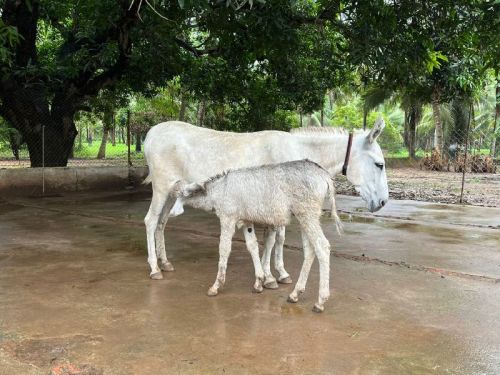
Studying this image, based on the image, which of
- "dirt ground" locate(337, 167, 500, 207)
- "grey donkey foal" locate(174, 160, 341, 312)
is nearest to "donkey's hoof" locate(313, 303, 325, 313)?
"grey donkey foal" locate(174, 160, 341, 312)

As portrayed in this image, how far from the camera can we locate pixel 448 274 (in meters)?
5.25

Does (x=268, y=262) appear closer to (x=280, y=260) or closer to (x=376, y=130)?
(x=280, y=260)

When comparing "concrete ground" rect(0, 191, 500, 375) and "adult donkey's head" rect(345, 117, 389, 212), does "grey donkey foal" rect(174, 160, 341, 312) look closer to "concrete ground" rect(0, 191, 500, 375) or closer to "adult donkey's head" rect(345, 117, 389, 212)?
"concrete ground" rect(0, 191, 500, 375)

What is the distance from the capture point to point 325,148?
500 cm

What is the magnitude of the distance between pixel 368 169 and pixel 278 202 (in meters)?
1.18

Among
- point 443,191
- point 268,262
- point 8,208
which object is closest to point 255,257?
point 268,262

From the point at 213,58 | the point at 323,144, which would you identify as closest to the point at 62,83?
the point at 213,58

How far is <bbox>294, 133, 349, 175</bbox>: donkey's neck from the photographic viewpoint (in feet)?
16.3

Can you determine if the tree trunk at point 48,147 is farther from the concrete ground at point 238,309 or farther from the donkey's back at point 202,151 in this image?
the donkey's back at point 202,151

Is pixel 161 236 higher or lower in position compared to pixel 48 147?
lower

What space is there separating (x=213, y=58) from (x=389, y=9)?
7318 millimetres

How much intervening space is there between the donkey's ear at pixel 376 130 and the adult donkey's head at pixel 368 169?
2.0 inches

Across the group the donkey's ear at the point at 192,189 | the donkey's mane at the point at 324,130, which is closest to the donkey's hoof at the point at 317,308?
the donkey's ear at the point at 192,189

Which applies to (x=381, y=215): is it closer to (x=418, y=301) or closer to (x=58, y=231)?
(x=418, y=301)
